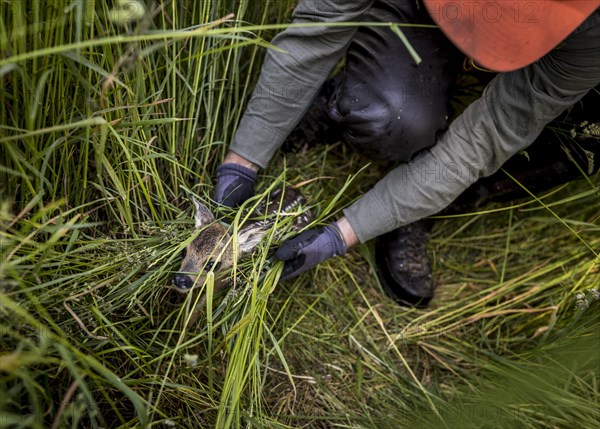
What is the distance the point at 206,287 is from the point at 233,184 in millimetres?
263

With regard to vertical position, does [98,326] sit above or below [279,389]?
above

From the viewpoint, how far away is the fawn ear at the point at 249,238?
102cm

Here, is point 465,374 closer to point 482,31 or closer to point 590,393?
point 590,393

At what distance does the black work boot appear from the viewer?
1.36m

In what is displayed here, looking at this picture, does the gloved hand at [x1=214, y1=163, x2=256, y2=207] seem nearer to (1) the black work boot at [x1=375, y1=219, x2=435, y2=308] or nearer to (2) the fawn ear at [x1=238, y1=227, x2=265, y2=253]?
Answer: (2) the fawn ear at [x1=238, y1=227, x2=265, y2=253]

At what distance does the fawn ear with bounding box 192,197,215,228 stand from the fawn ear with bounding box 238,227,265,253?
0.24 ft

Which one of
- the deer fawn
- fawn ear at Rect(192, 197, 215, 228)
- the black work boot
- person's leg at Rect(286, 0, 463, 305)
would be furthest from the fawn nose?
the black work boot

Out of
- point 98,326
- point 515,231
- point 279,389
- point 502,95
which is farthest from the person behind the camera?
point 515,231

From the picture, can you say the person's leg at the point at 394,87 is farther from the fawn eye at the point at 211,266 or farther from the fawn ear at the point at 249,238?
the fawn eye at the point at 211,266

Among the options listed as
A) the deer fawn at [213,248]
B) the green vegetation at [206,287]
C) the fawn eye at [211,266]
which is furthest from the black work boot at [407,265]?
the fawn eye at [211,266]

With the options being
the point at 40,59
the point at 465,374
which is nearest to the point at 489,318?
the point at 465,374

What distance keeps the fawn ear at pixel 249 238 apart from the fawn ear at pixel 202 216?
0.24ft

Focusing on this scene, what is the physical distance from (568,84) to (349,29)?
1.52ft

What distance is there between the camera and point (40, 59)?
82 centimetres
